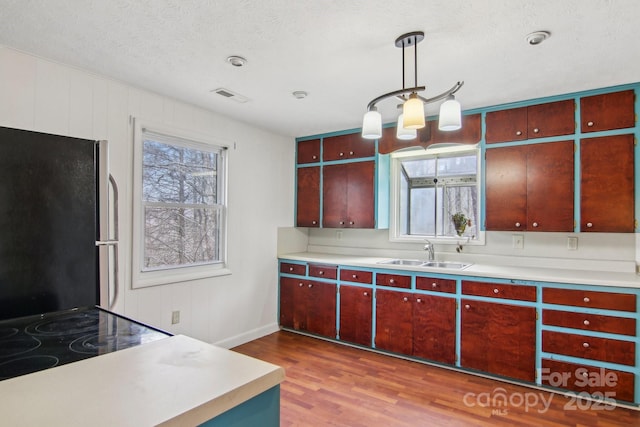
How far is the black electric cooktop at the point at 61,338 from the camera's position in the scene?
98 centimetres

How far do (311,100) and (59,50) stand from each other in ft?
5.82

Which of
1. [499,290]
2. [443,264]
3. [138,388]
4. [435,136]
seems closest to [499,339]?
[499,290]

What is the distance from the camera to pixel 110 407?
0.74 metres

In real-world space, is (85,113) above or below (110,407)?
above

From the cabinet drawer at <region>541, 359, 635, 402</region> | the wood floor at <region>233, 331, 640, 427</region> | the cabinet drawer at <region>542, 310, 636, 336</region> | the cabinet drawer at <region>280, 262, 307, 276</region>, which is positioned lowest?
the wood floor at <region>233, 331, 640, 427</region>

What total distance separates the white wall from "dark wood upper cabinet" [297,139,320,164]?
0.39 ft

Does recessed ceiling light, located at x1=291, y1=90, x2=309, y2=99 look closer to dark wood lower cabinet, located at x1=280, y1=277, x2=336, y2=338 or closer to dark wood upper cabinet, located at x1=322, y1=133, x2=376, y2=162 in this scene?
dark wood upper cabinet, located at x1=322, y1=133, x2=376, y2=162

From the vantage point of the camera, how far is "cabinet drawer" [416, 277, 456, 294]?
10.1 ft

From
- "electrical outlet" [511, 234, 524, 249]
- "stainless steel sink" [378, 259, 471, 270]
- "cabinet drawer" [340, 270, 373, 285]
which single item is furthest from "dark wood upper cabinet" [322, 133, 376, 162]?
"electrical outlet" [511, 234, 524, 249]

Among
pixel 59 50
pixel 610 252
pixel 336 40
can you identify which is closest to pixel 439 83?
pixel 336 40

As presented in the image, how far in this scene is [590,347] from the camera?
257cm

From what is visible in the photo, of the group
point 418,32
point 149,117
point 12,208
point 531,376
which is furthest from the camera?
point 149,117

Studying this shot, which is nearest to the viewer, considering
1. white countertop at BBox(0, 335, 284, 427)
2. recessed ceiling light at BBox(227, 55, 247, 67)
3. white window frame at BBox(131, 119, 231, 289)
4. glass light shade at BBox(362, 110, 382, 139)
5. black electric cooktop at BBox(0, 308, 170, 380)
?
white countertop at BBox(0, 335, 284, 427)

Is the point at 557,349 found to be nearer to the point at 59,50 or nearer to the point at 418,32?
the point at 418,32
